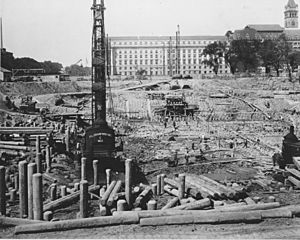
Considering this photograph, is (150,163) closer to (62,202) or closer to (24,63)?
(62,202)

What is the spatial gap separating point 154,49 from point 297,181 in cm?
5598

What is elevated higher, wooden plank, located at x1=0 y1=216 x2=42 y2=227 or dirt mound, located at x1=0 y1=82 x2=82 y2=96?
dirt mound, located at x1=0 y1=82 x2=82 y2=96

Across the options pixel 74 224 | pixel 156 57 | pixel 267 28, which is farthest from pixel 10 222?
pixel 156 57

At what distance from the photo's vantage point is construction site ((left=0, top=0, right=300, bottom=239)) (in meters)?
8.27

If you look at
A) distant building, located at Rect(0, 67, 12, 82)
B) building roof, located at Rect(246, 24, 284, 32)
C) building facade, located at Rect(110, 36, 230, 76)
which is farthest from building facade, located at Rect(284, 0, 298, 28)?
distant building, located at Rect(0, 67, 12, 82)

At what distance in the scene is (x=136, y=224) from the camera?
325 inches

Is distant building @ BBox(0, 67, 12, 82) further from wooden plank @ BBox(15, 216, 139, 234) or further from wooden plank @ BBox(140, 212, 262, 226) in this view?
wooden plank @ BBox(140, 212, 262, 226)

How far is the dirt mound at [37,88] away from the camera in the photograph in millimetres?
39969

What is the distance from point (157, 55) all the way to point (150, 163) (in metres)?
55.3

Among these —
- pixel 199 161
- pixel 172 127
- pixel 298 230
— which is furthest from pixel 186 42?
pixel 298 230

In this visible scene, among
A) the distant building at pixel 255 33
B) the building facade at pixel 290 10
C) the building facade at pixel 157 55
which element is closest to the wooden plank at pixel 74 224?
the building facade at pixel 290 10

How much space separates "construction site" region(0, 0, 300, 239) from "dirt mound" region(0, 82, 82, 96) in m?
0.16

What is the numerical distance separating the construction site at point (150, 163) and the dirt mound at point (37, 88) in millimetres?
163

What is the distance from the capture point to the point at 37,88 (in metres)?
43.7
